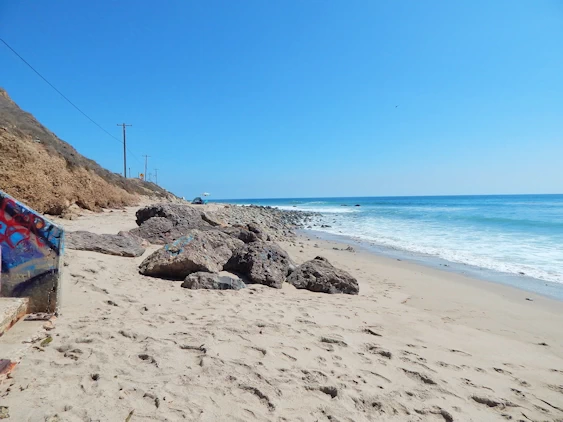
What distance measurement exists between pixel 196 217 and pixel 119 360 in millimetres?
6865

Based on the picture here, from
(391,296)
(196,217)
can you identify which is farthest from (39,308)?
(196,217)

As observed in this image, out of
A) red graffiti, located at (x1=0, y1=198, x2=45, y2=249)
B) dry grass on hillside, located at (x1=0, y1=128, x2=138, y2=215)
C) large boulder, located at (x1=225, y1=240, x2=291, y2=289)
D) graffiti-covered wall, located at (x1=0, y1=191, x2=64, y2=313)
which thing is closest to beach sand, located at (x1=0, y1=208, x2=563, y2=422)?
graffiti-covered wall, located at (x1=0, y1=191, x2=64, y2=313)

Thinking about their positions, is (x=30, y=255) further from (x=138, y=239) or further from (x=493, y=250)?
(x=493, y=250)

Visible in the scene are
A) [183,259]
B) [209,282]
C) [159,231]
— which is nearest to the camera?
[209,282]

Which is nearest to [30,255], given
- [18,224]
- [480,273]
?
[18,224]

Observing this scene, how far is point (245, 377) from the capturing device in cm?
243

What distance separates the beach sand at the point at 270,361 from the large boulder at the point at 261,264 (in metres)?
0.58

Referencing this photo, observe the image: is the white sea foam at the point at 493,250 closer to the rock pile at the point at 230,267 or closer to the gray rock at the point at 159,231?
the rock pile at the point at 230,267

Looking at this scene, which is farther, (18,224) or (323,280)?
(323,280)

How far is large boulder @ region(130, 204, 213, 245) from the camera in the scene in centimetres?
814

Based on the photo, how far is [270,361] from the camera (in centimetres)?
269

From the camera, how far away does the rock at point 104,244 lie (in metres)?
5.99

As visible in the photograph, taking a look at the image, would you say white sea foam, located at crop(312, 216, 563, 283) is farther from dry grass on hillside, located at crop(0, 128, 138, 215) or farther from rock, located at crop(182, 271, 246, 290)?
dry grass on hillside, located at crop(0, 128, 138, 215)

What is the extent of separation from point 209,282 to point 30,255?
2.35 metres
